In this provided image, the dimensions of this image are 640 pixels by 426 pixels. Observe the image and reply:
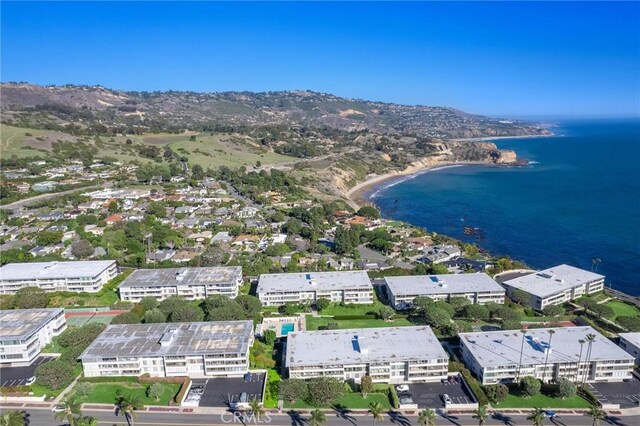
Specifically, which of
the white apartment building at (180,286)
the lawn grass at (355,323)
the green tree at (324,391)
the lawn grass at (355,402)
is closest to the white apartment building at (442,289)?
the lawn grass at (355,323)

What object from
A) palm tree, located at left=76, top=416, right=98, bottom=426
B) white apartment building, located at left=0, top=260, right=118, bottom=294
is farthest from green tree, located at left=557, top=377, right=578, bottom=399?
white apartment building, located at left=0, top=260, right=118, bottom=294

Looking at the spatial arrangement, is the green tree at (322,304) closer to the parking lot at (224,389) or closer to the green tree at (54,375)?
the parking lot at (224,389)

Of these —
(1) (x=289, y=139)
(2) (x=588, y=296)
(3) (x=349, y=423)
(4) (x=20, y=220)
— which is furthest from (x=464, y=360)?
(1) (x=289, y=139)

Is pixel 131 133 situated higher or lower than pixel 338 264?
higher

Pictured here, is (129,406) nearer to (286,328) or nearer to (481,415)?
(286,328)

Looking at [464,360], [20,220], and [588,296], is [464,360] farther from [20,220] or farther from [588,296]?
[20,220]

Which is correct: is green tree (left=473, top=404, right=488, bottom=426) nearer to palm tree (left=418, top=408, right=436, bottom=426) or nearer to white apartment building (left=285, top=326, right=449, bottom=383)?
palm tree (left=418, top=408, right=436, bottom=426)
